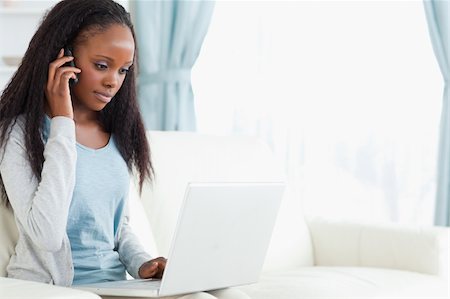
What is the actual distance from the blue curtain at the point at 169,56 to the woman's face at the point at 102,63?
1.98 m

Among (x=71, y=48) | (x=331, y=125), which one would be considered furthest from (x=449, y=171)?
(x=71, y=48)

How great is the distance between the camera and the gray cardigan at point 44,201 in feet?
6.20

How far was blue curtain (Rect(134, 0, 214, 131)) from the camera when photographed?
4.05 meters

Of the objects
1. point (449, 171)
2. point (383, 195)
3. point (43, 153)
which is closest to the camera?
point (43, 153)

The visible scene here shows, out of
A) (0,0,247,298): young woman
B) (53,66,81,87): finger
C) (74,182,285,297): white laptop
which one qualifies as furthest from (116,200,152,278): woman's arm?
(53,66,81,87): finger

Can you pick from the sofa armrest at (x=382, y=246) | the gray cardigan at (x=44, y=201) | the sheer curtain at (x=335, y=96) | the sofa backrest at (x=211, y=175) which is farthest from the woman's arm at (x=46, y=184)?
the sheer curtain at (x=335, y=96)

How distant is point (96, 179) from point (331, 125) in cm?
209

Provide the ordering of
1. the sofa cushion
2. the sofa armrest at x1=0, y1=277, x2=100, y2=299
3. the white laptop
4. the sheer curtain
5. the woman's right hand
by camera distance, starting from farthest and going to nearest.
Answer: the sheer curtain
the sofa cushion
the woman's right hand
the white laptop
the sofa armrest at x1=0, y1=277, x2=100, y2=299

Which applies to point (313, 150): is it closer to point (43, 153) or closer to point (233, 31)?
point (233, 31)

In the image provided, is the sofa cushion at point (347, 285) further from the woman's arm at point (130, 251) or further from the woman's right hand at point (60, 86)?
the woman's right hand at point (60, 86)

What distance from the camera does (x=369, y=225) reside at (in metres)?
3.18

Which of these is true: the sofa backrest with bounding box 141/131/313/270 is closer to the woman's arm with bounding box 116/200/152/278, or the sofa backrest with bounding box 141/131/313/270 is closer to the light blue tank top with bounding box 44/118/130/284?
the woman's arm with bounding box 116/200/152/278

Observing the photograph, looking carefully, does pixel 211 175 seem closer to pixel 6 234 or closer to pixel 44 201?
pixel 6 234

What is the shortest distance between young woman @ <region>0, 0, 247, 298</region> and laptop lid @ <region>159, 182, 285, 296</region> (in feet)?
0.20
